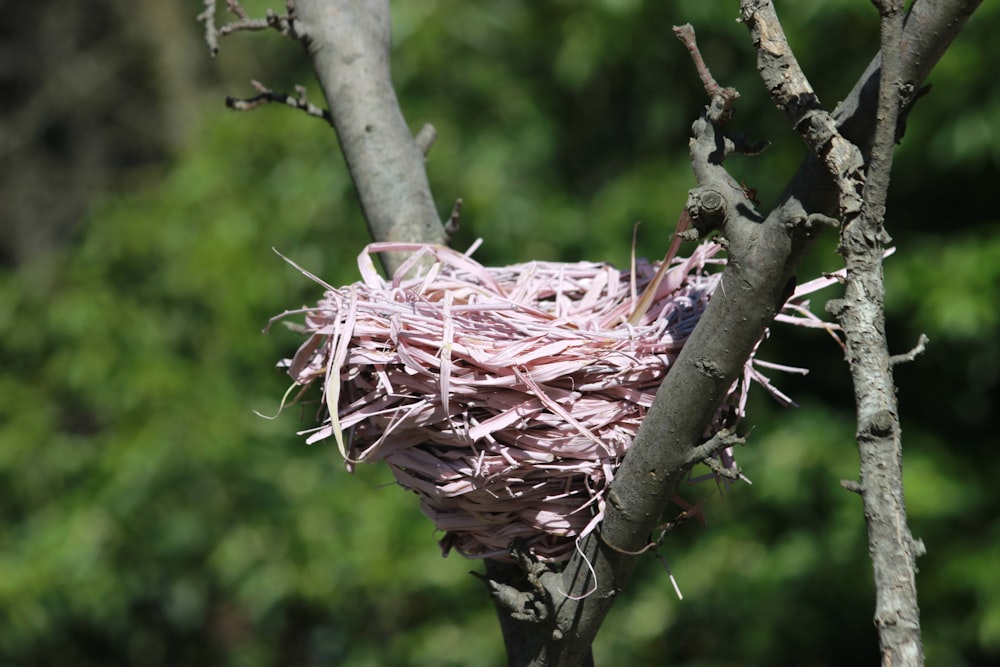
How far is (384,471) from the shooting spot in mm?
3145

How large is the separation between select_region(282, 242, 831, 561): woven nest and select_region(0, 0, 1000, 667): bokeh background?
163cm

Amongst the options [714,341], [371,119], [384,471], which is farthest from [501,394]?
[384,471]

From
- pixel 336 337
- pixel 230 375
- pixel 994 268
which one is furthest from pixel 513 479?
pixel 230 375

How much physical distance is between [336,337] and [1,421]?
304 centimetres

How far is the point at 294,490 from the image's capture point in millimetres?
3102

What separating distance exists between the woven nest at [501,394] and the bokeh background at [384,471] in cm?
163

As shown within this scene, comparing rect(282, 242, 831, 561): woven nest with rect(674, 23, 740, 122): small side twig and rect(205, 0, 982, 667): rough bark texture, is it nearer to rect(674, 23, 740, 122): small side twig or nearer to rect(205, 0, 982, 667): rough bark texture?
rect(205, 0, 982, 667): rough bark texture

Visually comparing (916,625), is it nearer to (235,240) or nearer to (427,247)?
(427,247)

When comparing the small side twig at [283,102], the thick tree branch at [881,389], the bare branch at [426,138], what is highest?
the thick tree branch at [881,389]

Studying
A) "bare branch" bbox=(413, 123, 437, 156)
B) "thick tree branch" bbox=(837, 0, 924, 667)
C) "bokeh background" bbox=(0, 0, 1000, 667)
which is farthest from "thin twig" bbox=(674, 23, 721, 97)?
"bokeh background" bbox=(0, 0, 1000, 667)

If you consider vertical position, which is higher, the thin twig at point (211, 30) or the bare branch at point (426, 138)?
the thin twig at point (211, 30)

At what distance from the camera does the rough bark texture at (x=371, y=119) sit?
1430 millimetres

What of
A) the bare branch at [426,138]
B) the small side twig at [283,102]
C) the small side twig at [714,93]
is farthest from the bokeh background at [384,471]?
the small side twig at [714,93]

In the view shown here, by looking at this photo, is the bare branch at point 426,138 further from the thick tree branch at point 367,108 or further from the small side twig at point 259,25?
the small side twig at point 259,25
